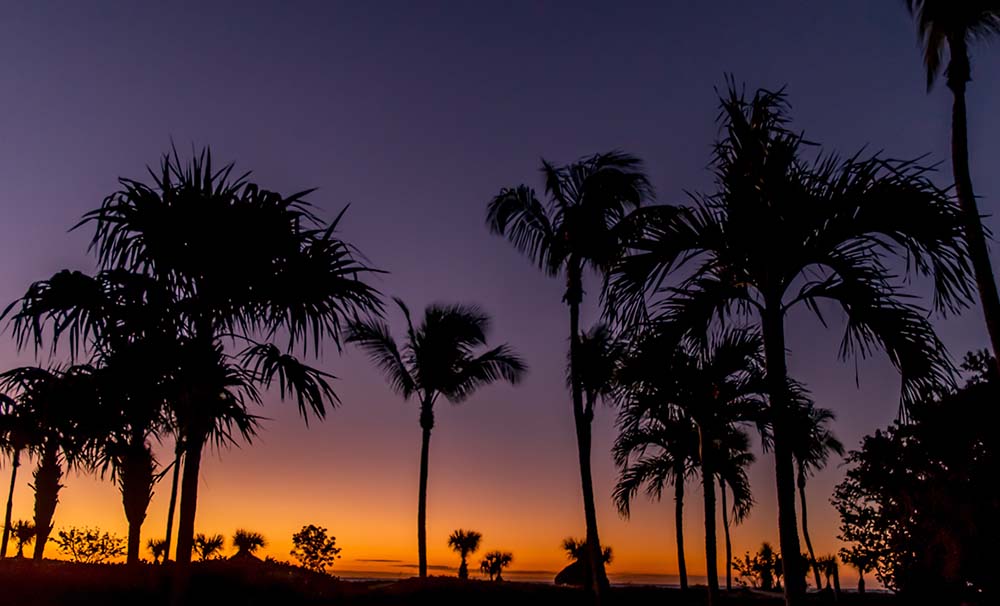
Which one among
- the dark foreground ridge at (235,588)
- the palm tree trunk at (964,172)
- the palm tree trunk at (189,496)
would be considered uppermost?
the palm tree trunk at (964,172)

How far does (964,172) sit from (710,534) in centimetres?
1135

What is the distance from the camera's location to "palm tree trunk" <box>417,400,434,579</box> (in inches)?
1025

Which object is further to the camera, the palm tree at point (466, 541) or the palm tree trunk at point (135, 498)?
the palm tree at point (466, 541)

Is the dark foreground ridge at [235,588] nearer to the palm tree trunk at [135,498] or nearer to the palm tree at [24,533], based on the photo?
the palm tree trunk at [135,498]

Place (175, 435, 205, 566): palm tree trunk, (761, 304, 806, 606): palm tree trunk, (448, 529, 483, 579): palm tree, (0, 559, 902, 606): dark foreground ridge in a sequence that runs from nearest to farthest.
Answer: (761, 304, 806, 606): palm tree trunk, (175, 435, 205, 566): palm tree trunk, (0, 559, 902, 606): dark foreground ridge, (448, 529, 483, 579): palm tree

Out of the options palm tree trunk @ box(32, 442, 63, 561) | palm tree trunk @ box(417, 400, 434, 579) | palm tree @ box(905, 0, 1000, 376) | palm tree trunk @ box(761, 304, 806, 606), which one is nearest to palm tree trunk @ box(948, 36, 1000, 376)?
palm tree @ box(905, 0, 1000, 376)

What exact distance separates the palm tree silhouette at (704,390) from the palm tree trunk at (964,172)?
163 inches

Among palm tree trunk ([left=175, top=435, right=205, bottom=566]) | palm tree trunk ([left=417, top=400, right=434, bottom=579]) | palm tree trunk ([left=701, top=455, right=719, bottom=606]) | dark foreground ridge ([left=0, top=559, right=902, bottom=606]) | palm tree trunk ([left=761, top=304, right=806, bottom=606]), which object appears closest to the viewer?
palm tree trunk ([left=761, top=304, right=806, bottom=606])

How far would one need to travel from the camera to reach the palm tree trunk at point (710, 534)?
2161 cm

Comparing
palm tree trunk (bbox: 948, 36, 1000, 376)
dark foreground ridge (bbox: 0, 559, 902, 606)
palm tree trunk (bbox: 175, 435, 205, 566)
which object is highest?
palm tree trunk (bbox: 948, 36, 1000, 376)

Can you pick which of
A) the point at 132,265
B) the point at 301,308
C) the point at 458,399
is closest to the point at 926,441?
the point at 458,399

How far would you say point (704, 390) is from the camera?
20.6 meters

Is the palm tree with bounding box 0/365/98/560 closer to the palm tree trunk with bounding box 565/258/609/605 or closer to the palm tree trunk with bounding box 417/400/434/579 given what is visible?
the palm tree trunk with bounding box 565/258/609/605

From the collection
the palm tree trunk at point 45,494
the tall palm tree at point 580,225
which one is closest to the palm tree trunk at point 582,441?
the tall palm tree at point 580,225
